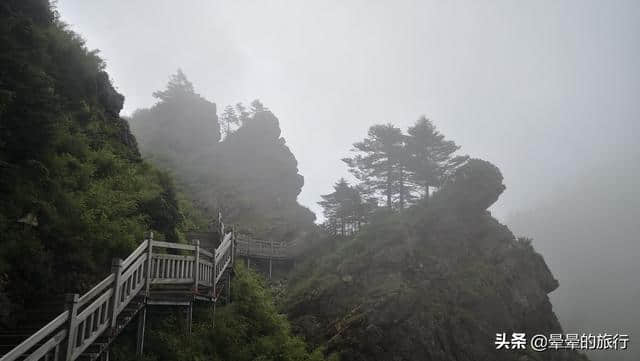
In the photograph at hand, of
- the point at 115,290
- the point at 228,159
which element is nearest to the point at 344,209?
the point at 228,159

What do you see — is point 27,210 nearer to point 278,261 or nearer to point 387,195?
point 278,261

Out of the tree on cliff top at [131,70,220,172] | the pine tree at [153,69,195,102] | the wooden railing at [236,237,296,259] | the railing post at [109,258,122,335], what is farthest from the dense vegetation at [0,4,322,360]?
the pine tree at [153,69,195,102]

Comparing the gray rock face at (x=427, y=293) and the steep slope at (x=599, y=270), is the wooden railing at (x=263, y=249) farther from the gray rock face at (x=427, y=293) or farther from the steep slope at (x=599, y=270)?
the steep slope at (x=599, y=270)

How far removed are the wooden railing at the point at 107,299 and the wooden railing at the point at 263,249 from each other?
2076 centimetres

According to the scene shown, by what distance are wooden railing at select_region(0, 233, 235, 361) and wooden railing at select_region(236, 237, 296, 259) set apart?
20.8 metres

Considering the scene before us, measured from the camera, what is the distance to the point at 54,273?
962 centimetres

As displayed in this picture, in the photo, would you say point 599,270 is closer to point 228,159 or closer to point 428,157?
point 428,157

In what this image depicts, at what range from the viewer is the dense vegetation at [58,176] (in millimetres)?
9523

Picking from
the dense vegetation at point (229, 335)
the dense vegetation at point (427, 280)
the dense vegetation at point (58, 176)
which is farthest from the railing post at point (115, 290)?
the dense vegetation at point (427, 280)

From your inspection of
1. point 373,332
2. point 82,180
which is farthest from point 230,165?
point 82,180

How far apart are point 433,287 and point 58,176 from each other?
74.7 ft

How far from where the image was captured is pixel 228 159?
2281 inches

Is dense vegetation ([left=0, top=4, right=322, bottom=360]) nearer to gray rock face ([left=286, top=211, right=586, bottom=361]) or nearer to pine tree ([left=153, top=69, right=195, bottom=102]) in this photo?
gray rock face ([left=286, top=211, right=586, bottom=361])

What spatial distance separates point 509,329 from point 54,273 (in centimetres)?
2638
